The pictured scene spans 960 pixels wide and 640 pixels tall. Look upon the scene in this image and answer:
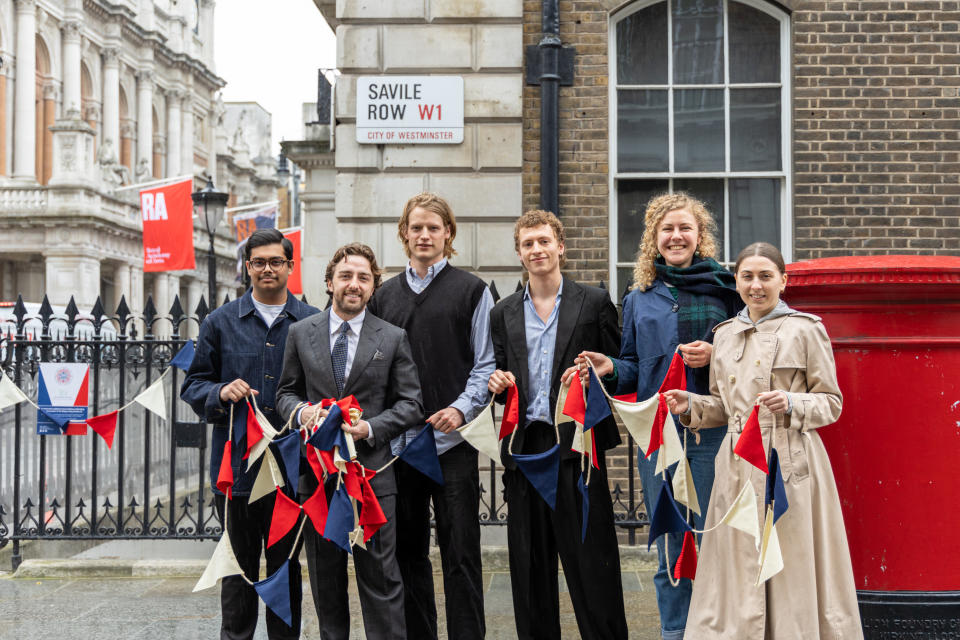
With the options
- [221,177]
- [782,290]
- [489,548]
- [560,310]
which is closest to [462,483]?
[560,310]

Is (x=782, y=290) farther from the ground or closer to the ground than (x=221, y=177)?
closer to the ground

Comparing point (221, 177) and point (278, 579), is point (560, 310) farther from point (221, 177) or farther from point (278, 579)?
point (221, 177)

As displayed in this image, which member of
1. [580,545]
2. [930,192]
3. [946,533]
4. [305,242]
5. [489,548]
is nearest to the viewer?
[946,533]

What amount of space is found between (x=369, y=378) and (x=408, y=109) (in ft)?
13.6

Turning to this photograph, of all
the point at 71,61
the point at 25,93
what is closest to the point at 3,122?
the point at 25,93

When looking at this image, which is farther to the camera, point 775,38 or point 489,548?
point 775,38

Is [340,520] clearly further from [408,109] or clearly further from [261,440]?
[408,109]

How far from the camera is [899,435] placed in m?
3.65

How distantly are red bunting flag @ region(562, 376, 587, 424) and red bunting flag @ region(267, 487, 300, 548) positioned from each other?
4.11ft

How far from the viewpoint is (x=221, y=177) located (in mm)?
72562

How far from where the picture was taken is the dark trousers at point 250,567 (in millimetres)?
4449

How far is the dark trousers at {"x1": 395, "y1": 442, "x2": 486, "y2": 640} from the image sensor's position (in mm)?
4367

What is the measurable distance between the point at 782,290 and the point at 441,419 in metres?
1.50

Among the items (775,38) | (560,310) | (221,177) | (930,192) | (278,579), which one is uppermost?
(221,177)
